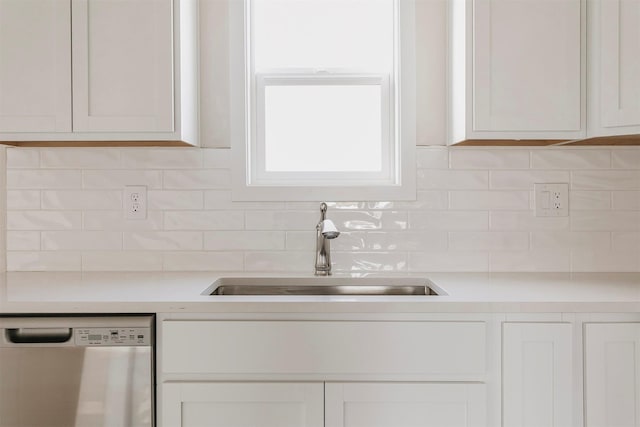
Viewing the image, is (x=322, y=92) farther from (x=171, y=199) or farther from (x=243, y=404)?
(x=243, y=404)

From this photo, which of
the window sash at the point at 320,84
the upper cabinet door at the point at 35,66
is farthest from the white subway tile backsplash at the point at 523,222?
the upper cabinet door at the point at 35,66

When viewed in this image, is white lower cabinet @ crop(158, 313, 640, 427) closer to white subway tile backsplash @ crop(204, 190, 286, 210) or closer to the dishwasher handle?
the dishwasher handle

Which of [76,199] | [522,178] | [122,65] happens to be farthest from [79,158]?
[522,178]

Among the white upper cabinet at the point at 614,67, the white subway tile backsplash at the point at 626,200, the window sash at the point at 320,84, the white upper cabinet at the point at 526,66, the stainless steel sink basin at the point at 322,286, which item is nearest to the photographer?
the white upper cabinet at the point at 614,67

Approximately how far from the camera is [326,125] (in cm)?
238

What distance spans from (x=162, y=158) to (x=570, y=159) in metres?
1.62

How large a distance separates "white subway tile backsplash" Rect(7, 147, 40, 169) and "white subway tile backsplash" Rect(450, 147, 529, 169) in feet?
5.44

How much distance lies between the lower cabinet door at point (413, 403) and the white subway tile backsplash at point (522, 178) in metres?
0.91

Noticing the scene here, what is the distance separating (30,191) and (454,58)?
1738 millimetres

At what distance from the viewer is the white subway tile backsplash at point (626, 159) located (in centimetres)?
222

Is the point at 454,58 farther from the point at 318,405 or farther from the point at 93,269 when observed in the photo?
the point at 93,269

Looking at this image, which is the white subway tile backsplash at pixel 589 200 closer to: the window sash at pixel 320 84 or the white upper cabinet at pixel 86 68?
the window sash at pixel 320 84

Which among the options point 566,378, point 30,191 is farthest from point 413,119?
point 30,191

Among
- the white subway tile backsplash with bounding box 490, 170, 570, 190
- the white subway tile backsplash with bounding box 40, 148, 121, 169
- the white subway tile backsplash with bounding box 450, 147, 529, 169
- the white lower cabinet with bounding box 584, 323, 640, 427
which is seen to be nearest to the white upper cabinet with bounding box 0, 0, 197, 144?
the white subway tile backsplash with bounding box 40, 148, 121, 169
